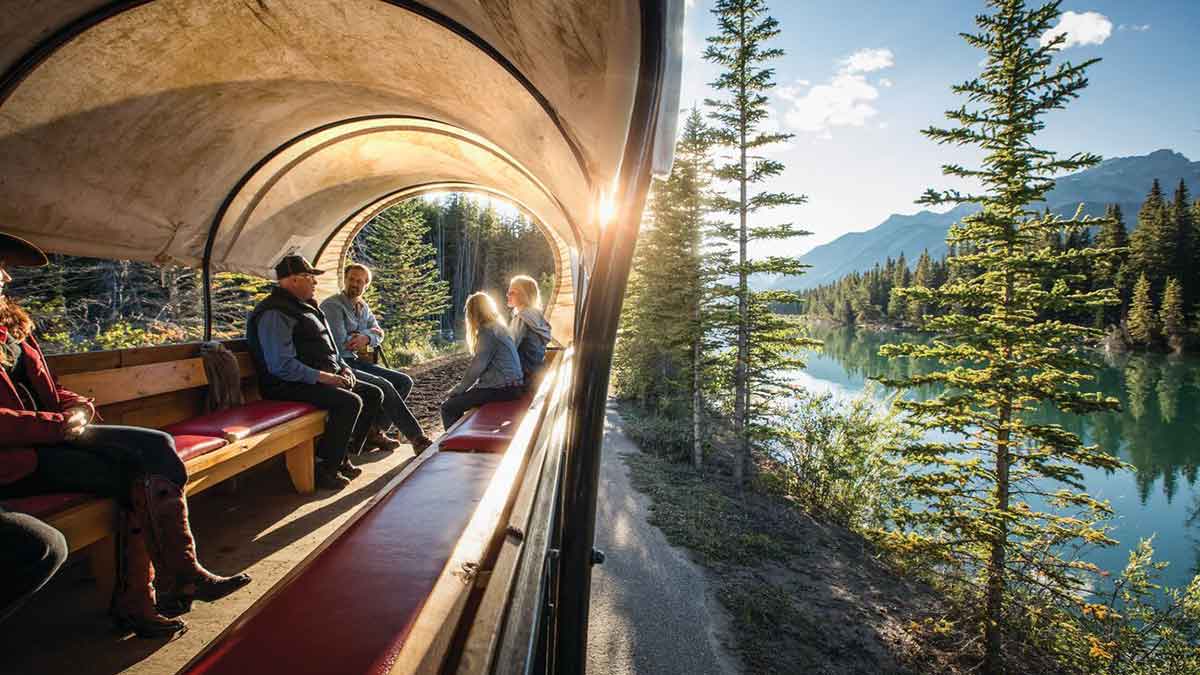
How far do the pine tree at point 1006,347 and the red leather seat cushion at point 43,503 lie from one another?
7272mm

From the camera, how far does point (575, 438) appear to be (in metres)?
0.80

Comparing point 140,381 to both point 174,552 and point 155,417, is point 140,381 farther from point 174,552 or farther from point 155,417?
point 174,552

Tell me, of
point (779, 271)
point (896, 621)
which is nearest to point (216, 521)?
point (896, 621)

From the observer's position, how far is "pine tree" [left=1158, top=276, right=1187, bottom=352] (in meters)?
37.8

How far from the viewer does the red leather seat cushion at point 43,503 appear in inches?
75.3

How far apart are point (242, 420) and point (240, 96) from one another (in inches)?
102

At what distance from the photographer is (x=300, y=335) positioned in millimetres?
4172

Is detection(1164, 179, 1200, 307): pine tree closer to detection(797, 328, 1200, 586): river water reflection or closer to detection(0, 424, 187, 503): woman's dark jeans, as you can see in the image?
detection(797, 328, 1200, 586): river water reflection

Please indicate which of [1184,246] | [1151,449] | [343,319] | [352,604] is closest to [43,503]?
[352,604]

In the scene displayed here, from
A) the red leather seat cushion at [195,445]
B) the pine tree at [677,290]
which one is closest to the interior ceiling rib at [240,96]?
the red leather seat cushion at [195,445]

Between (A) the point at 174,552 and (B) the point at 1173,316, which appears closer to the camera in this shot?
(A) the point at 174,552

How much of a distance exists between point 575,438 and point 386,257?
2374 cm

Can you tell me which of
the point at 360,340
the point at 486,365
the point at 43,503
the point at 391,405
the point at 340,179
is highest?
the point at 340,179

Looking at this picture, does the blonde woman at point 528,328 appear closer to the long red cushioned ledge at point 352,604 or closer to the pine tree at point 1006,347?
the long red cushioned ledge at point 352,604
